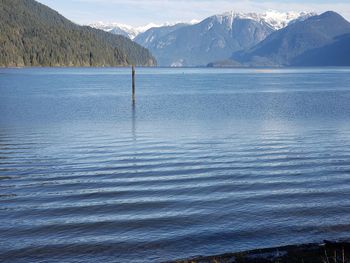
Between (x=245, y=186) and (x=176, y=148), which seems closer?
(x=245, y=186)

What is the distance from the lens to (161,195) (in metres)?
20.5

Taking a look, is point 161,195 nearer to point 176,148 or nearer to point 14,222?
point 14,222

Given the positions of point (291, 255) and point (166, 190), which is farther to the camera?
point (166, 190)

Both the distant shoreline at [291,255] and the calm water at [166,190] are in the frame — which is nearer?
the distant shoreline at [291,255]

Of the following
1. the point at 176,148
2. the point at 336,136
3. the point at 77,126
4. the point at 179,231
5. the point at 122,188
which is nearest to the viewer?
the point at 179,231

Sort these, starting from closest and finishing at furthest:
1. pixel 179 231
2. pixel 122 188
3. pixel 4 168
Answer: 1. pixel 179 231
2. pixel 122 188
3. pixel 4 168

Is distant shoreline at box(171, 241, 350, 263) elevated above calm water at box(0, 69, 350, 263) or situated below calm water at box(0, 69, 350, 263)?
above

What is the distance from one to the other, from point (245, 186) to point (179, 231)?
20.5 feet

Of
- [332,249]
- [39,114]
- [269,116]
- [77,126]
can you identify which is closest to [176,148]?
[77,126]

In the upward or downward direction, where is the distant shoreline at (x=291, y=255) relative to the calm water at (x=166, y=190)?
upward

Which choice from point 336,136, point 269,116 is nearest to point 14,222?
point 336,136

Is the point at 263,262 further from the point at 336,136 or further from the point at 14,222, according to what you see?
the point at 336,136

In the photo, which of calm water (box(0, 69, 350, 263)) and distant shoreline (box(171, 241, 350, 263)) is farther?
calm water (box(0, 69, 350, 263))

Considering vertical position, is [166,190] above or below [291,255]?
below
